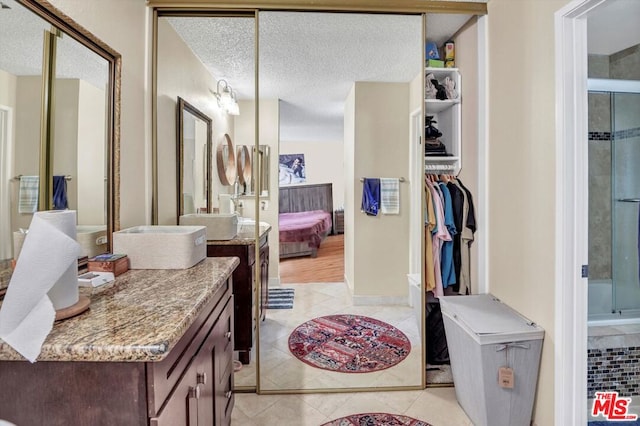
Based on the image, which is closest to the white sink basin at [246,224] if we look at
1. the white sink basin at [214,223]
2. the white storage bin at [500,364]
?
the white sink basin at [214,223]

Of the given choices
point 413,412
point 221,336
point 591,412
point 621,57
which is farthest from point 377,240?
point 621,57

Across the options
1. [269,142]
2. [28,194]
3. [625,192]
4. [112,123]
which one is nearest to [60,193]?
[28,194]

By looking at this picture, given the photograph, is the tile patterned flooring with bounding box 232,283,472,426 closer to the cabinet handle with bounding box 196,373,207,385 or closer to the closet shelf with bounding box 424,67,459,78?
the cabinet handle with bounding box 196,373,207,385

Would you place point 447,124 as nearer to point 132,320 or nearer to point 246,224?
point 246,224

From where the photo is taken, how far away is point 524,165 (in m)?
1.79

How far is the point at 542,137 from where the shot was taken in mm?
1639

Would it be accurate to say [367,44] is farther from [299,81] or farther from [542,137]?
[542,137]

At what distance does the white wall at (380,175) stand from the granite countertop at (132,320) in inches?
53.5

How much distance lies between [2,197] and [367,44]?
7.00 feet

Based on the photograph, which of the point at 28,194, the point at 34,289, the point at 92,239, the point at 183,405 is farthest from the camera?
the point at 92,239

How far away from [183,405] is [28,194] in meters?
0.84

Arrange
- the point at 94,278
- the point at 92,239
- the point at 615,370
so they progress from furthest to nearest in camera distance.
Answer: the point at 615,370 < the point at 92,239 < the point at 94,278

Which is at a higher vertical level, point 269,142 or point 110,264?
point 269,142

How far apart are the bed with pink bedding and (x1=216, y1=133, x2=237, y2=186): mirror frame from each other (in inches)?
23.5
